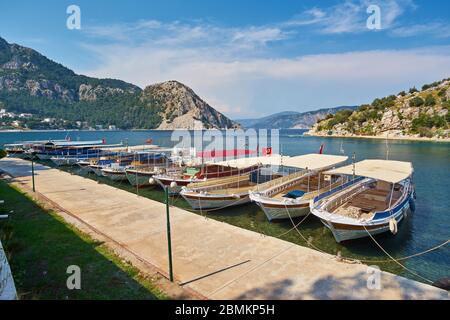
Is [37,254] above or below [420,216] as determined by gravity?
above

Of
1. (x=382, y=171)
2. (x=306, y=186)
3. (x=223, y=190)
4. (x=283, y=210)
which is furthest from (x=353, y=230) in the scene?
(x=223, y=190)

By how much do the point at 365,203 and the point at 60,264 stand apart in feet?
59.5

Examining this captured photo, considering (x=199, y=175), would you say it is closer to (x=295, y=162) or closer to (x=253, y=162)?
(x=253, y=162)

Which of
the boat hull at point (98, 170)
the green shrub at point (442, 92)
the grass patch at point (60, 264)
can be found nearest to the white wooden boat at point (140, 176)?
the boat hull at point (98, 170)

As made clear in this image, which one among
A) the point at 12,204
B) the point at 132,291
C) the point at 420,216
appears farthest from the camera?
the point at 420,216

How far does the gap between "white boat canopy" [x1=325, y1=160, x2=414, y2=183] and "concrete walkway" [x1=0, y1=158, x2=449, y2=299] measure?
8.37 m

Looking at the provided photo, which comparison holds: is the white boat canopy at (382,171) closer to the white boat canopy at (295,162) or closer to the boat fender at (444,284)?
the white boat canopy at (295,162)

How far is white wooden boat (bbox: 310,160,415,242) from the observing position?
48.4 ft

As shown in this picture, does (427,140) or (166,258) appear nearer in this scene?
(166,258)

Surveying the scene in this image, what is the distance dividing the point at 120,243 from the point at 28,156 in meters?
55.5

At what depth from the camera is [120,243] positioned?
A: 12.9 meters

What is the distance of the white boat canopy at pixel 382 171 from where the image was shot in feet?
56.3

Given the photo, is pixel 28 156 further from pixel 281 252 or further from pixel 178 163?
pixel 281 252
